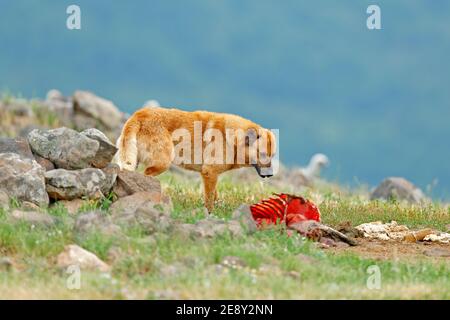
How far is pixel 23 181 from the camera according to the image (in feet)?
37.2

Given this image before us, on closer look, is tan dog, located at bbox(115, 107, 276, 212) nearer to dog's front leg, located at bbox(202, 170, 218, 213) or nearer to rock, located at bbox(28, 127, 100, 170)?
dog's front leg, located at bbox(202, 170, 218, 213)

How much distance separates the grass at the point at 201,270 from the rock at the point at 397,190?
37.0 ft

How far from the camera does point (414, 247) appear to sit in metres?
11.4

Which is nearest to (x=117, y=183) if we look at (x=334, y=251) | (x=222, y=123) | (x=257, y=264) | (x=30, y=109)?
(x=222, y=123)

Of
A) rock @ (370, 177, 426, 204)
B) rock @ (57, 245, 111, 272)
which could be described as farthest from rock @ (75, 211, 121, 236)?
rock @ (370, 177, 426, 204)

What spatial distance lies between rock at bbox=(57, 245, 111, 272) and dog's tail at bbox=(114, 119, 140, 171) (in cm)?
439

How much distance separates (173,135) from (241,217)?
391 cm

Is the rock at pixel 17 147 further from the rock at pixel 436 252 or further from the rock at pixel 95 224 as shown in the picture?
Answer: the rock at pixel 436 252

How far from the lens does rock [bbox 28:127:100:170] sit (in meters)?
12.0

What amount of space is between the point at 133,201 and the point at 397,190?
481 inches

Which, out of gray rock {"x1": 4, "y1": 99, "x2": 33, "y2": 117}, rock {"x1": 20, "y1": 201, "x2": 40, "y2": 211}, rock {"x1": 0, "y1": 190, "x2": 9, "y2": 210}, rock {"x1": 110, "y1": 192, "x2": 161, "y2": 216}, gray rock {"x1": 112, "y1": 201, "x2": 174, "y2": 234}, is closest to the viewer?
gray rock {"x1": 112, "y1": 201, "x2": 174, "y2": 234}

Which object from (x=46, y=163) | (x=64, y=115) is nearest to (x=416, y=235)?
(x=46, y=163)
